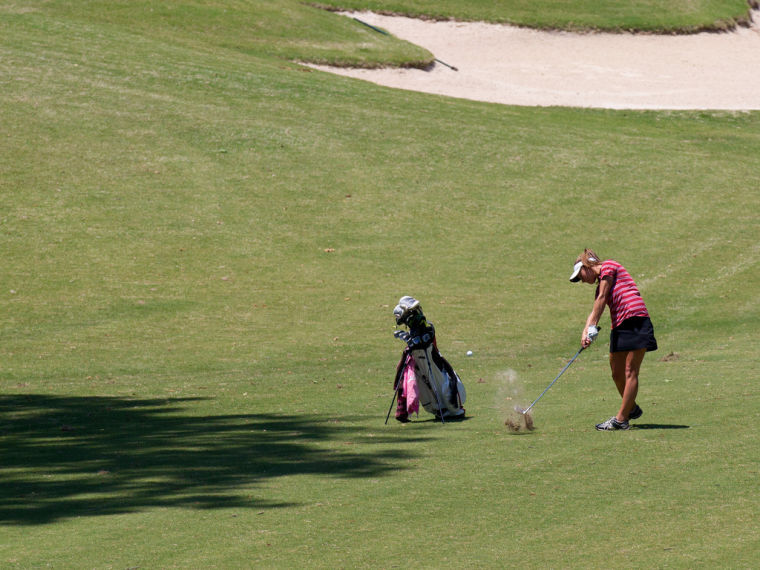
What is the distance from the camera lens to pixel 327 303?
72.9 feet

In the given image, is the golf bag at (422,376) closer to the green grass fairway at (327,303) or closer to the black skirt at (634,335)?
the green grass fairway at (327,303)

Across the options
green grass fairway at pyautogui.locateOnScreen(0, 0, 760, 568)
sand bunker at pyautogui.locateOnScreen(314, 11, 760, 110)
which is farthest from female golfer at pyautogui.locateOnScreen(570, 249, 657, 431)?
sand bunker at pyautogui.locateOnScreen(314, 11, 760, 110)

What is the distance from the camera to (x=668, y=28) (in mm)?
50469

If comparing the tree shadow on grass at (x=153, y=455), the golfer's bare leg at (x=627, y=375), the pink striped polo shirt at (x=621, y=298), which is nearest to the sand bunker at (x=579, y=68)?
the tree shadow on grass at (x=153, y=455)

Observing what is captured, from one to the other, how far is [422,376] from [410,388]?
23cm

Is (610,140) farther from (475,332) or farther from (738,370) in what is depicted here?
(738,370)

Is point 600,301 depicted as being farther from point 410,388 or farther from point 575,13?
point 575,13

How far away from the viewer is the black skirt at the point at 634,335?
1213cm

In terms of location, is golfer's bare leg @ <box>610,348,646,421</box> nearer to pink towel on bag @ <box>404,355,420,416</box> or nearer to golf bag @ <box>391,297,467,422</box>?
golf bag @ <box>391,297,467,422</box>

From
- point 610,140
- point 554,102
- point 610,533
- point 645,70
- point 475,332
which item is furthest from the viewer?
point 645,70

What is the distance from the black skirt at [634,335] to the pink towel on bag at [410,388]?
2.68m

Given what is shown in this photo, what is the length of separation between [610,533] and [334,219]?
19.4m

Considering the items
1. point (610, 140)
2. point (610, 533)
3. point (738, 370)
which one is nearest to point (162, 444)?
point (610, 533)

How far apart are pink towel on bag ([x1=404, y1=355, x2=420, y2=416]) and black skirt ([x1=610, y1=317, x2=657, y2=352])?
2.68 m
